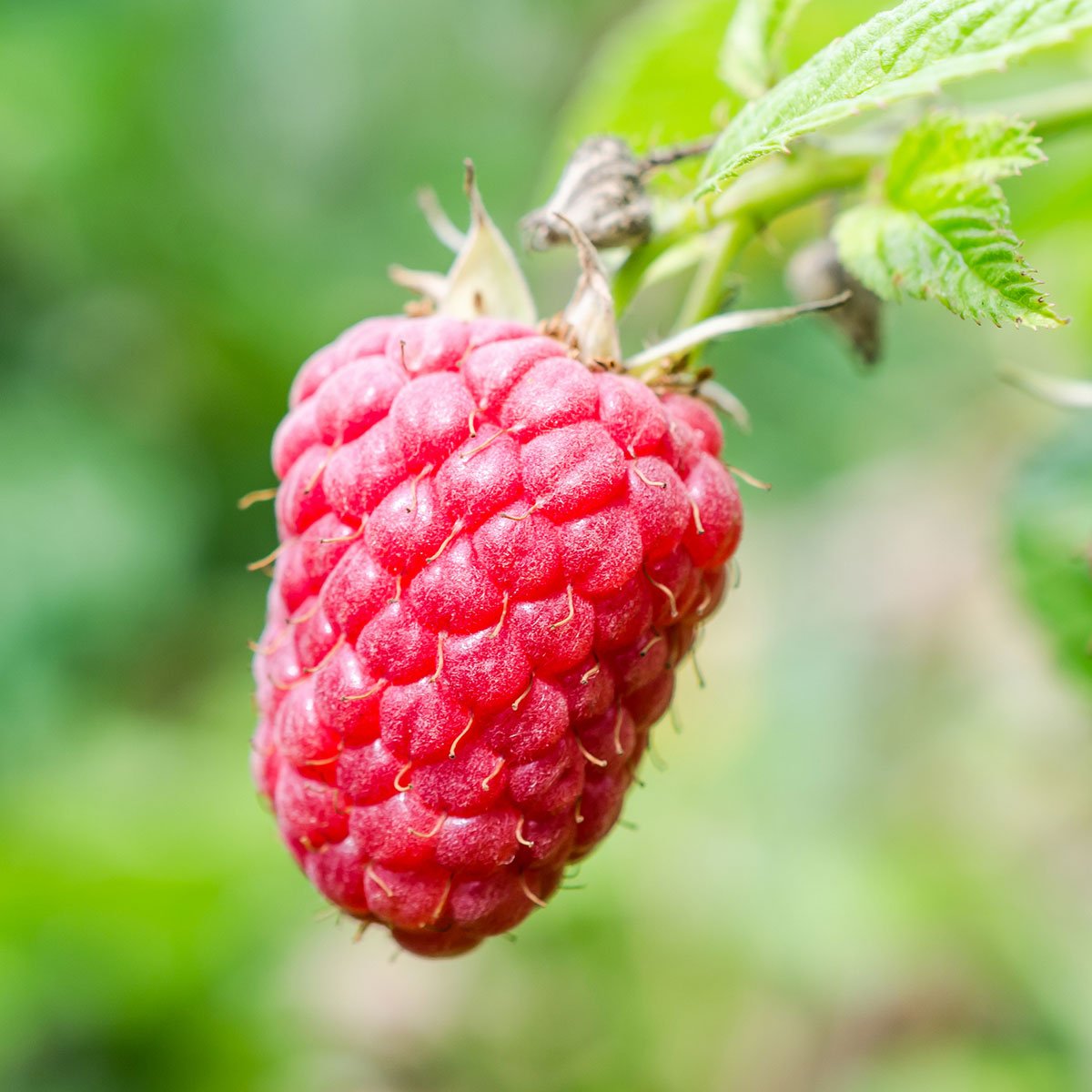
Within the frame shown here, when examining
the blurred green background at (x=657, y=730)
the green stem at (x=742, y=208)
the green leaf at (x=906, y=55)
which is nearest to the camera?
the green leaf at (x=906, y=55)

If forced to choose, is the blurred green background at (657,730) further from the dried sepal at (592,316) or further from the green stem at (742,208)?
the dried sepal at (592,316)

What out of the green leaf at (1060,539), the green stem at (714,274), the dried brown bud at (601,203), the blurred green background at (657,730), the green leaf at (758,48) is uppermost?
the green leaf at (758,48)

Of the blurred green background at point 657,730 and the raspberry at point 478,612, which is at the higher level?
the raspberry at point 478,612

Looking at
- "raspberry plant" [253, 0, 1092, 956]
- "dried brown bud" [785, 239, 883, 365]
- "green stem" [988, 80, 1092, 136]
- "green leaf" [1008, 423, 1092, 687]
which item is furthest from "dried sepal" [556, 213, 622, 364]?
"green leaf" [1008, 423, 1092, 687]

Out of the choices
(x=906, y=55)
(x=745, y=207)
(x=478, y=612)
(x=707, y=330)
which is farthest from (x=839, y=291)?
(x=478, y=612)

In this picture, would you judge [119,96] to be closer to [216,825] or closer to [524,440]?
[216,825]

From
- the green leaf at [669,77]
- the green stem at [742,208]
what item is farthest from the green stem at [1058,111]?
the green leaf at [669,77]

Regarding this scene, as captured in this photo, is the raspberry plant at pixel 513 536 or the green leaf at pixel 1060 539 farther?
the green leaf at pixel 1060 539
